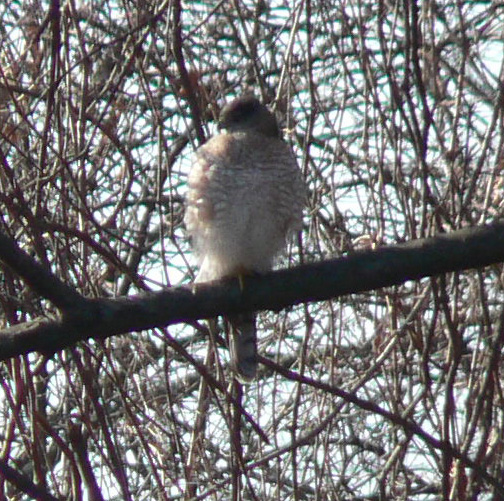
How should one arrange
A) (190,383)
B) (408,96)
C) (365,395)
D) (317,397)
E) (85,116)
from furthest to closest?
(190,383), (365,395), (317,397), (85,116), (408,96)

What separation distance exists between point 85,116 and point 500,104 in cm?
145

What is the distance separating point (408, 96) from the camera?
3.59m

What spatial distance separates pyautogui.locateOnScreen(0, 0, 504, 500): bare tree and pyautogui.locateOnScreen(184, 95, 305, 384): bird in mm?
109

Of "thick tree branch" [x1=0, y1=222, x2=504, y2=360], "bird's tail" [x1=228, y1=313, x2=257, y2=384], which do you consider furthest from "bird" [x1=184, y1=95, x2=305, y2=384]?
"thick tree branch" [x1=0, y1=222, x2=504, y2=360]

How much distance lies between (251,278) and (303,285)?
0.30 m

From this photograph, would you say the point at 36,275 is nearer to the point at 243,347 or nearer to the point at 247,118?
the point at 243,347

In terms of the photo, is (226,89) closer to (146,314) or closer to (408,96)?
(408,96)

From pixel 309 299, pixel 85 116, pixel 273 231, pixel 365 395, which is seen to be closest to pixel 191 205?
pixel 273 231

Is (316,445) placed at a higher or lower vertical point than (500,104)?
lower

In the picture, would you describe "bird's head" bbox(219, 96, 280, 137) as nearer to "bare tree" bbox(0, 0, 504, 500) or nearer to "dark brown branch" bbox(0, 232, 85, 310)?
"bare tree" bbox(0, 0, 504, 500)

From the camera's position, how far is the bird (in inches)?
174

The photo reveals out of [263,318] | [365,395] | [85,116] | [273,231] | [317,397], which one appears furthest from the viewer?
[365,395]

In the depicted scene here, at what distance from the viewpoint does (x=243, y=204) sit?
4.39 meters

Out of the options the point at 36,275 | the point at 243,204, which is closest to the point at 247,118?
the point at 243,204
